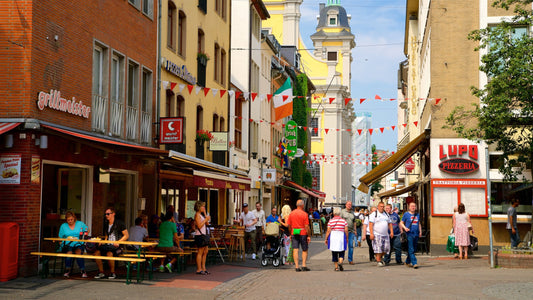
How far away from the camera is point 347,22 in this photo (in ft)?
342

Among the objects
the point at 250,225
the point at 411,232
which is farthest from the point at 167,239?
the point at 411,232

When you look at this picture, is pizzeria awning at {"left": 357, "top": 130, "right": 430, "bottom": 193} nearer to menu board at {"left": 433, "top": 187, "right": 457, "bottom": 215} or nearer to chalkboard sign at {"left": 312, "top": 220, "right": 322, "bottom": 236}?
menu board at {"left": 433, "top": 187, "right": 457, "bottom": 215}

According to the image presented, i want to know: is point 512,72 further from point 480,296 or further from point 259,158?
point 259,158

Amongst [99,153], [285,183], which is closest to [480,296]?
[99,153]

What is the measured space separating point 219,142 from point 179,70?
458 centimetres

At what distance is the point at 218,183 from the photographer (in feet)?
73.4

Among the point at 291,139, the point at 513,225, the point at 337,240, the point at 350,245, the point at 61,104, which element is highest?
the point at 291,139

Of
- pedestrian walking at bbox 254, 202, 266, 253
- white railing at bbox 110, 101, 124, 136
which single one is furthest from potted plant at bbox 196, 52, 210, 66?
white railing at bbox 110, 101, 124, 136

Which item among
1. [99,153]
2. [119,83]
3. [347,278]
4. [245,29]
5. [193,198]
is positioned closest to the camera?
[347,278]

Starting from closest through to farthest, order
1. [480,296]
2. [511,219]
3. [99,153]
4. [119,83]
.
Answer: [480,296]
[99,153]
[119,83]
[511,219]

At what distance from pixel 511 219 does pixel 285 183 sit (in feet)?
105

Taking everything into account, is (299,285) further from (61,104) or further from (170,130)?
(170,130)

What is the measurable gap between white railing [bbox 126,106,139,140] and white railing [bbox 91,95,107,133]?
6.17 feet

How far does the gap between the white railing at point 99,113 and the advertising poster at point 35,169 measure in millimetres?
3321
